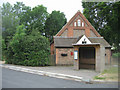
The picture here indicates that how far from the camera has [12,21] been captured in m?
36.1

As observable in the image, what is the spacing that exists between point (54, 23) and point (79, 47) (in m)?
36.1

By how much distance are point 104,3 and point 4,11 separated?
33.0 meters

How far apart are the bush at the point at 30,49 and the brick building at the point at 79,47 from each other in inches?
80.8

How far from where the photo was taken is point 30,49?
61.0 ft

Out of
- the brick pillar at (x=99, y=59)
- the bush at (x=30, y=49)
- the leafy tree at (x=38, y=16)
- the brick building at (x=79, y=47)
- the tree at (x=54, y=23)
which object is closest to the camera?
the brick pillar at (x=99, y=59)

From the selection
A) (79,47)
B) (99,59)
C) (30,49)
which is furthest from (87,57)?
(30,49)

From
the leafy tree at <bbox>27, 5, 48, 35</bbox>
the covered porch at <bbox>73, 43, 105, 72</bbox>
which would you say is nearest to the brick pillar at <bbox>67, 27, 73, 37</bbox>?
the covered porch at <bbox>73, 43, 105, 72</bbox>

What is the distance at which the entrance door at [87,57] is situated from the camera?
15.7 meters

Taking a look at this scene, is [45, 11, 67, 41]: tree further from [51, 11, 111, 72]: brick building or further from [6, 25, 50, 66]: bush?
[6, 25, 50, 66]: bush

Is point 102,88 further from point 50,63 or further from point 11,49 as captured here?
point 11,49

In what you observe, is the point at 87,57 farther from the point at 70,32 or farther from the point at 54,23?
the point at 54,23

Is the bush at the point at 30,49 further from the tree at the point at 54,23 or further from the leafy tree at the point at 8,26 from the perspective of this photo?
the tree at the point at 54,23

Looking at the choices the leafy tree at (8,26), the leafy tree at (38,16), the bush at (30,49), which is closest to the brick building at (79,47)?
the bush at (30,49)

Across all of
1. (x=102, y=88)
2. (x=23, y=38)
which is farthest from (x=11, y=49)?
(x=102, y=88)
